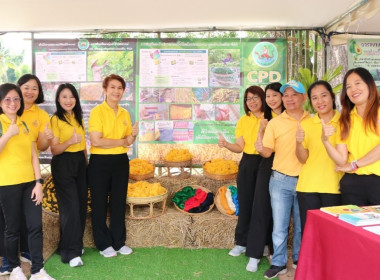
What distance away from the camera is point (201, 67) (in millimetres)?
4992

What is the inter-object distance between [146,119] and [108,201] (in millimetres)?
1454

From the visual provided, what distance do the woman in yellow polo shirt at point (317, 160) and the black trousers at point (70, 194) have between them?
207 centimetres

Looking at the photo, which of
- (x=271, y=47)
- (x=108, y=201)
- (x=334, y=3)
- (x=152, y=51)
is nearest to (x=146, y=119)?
(x=152, y=51)

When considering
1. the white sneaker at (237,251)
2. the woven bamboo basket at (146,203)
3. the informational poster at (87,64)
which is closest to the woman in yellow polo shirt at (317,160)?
the white sneaker at (237,251)

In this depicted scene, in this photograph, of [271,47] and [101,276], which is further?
[271,47]

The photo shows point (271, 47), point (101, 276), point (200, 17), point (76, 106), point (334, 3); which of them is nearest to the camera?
point (101, 276)

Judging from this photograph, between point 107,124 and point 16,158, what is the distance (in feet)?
3.23

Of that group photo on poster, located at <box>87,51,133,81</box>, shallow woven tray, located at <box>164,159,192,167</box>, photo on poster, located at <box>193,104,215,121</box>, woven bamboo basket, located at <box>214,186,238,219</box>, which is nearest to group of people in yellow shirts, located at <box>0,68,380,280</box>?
woven bamboo basket, located at <box>214,186,238,219</box>

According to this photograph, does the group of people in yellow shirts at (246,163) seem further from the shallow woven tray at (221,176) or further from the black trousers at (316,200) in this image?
the shallow woven tray at (221,176)

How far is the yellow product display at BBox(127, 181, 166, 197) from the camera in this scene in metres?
4.03

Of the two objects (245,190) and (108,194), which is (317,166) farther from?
(108,194)

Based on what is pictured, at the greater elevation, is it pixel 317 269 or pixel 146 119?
pixel 146 119

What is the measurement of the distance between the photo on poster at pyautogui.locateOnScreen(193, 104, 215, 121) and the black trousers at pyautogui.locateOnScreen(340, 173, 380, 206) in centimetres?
273

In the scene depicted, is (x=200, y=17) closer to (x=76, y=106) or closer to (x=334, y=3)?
(x=334, y=3)
